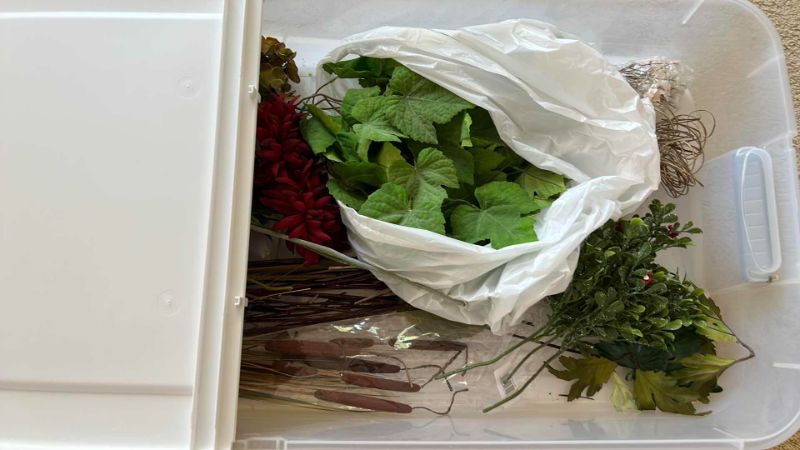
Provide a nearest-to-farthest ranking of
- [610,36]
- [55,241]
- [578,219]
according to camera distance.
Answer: [55,241] → [578,219] → [610,36]

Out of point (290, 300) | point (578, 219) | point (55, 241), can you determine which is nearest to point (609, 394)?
point (578, 219)

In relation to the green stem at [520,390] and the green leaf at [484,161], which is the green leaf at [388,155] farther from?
the green stem at [520,390]

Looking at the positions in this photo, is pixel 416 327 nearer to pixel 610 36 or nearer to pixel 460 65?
pixel 460 65

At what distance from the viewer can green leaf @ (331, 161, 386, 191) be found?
30.5 inches

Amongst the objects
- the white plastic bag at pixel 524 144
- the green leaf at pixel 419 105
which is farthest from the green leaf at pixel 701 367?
the green leaf at pixel 419 105

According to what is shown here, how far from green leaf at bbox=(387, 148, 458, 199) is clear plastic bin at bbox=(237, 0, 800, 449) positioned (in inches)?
10.3

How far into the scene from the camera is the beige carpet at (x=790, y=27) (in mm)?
1155

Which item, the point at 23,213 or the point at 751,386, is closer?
the point at 23,213

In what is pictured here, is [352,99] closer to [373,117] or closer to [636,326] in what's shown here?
[373,117]

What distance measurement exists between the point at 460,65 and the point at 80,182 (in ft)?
1.71

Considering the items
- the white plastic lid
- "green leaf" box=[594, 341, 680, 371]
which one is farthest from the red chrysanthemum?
"green leaf" box=[594, 341, 680, 371]

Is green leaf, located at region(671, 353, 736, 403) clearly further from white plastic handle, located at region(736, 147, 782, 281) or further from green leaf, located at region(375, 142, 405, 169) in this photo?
green leaf, located at region(375, 142, 405, 169)

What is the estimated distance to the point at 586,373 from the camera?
2.84 feet

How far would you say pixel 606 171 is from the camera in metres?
0.83
